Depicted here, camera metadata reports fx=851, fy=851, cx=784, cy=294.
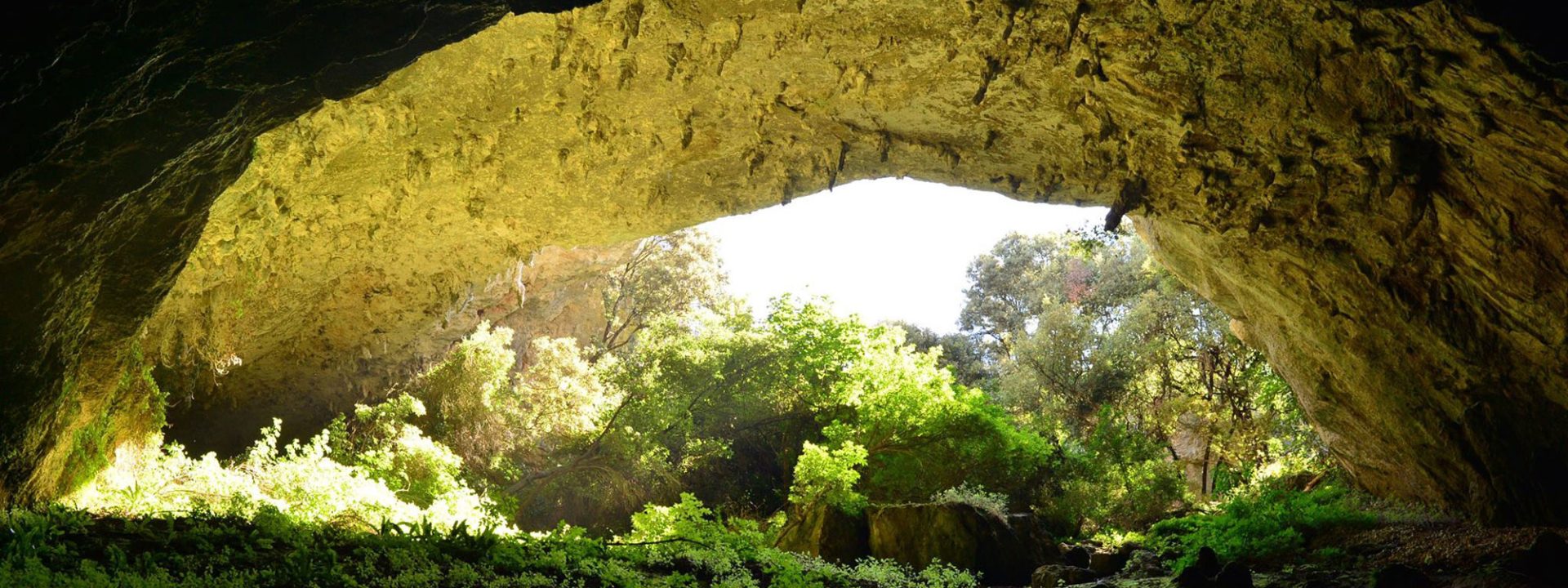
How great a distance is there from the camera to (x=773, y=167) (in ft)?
39.0

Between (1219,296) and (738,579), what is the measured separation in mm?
9386

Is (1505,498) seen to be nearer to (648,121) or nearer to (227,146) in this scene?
(648,121)

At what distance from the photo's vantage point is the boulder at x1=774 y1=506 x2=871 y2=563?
44.0 ft

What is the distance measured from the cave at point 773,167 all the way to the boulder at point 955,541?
197 inches

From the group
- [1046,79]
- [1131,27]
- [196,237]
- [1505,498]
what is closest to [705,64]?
[1046,79]

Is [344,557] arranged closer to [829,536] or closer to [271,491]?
[271,491]

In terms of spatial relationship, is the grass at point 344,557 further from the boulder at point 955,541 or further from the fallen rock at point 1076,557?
the fallen rock at point 1076,557

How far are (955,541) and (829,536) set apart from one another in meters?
1.97

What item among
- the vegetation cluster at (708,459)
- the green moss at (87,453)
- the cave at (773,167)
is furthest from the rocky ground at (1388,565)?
the green moss at (87,453)

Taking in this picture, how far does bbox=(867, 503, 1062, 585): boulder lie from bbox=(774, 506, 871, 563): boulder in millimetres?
262

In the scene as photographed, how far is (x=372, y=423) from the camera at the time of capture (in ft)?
46.7

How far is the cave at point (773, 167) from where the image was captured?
487 cm

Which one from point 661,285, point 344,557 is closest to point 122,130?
point 344,557

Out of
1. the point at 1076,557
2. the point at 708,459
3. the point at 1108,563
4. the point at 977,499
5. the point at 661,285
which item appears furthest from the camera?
the point at 661,285
